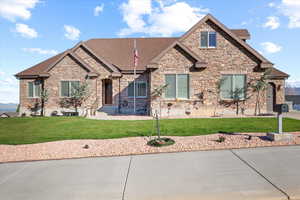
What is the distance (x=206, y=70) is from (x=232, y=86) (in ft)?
8.31

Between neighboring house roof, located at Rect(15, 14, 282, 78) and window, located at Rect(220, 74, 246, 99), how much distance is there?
201 cm

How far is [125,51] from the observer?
2145 centimetres

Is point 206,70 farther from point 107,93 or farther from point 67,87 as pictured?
point 67,87

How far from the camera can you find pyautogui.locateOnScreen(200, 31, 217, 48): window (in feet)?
51.9

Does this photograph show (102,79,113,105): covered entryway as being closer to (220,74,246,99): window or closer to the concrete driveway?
(220,74,246,99): window

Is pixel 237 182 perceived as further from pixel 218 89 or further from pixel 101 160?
pixel 218 89

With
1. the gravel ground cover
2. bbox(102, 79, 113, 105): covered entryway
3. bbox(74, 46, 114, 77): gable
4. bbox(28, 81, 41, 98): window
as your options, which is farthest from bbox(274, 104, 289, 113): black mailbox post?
bbox(28, 81, 41, 98): window

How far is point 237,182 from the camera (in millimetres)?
4070

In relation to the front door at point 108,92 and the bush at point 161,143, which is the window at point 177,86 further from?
the bush at point 161,143

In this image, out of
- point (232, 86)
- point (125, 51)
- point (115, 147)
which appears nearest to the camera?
point (115, 147)

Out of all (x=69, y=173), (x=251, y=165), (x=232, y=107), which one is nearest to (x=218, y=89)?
(x=232, y=107)

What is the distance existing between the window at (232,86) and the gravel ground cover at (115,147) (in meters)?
8.27

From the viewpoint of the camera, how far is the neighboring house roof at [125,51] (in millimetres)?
15438

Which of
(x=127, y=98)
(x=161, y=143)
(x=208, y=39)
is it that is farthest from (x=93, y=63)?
(x=161, y=143)
